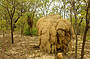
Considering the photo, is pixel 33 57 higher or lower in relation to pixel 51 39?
lower

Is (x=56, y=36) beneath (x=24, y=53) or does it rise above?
above

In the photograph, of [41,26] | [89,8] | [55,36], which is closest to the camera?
[89,8]

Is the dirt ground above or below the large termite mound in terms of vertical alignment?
below

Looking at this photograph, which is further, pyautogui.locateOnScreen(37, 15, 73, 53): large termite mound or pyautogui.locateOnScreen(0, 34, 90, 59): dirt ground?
pyautogui.locateOnScreen(37, 15, 73, 53): large termite mound

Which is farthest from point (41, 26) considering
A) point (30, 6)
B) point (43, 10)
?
point (43, 10)

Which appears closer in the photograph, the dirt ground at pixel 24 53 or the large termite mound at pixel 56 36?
the dirt ground at pixel 24 53

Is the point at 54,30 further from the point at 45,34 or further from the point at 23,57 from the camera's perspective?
the point at 23,57

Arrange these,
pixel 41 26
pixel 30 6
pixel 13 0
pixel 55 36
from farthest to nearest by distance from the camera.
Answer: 1. pixel 30 6
2. pixel 13 0
3. pixel 41 26
4. pixel 55 36

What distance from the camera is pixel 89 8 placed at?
8.97 feet

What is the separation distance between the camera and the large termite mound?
20.0 ft

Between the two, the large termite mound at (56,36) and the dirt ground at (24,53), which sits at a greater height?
the large termite mound at (56,36)

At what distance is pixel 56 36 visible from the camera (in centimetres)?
609

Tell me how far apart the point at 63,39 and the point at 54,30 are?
825 mm

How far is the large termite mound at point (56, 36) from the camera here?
6090mm
